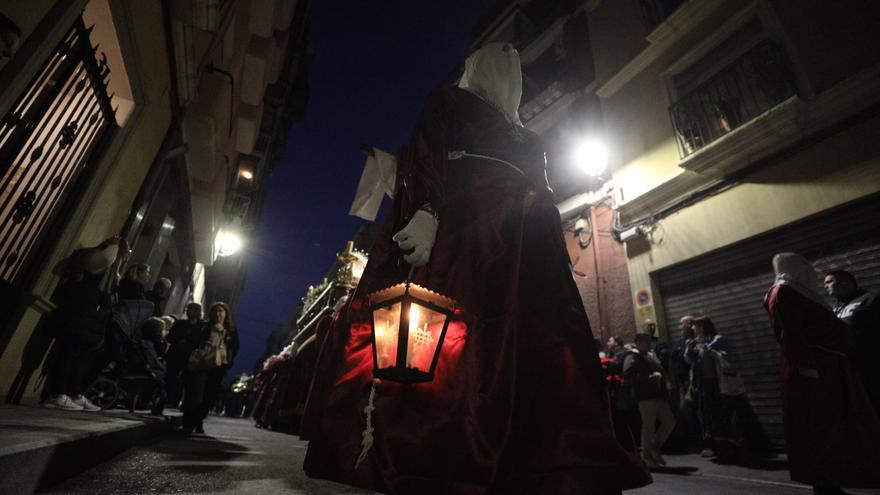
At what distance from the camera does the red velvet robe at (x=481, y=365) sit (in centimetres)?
123

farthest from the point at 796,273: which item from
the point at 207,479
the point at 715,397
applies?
the point at 207,479

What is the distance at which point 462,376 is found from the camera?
1.44 meters

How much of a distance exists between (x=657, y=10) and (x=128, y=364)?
12.7m

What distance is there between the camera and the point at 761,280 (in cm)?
623

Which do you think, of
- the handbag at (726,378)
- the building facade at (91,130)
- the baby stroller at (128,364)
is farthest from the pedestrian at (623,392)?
the building facade at (91,130)

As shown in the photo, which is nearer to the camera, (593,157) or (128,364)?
(128,364)

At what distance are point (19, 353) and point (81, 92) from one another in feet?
8.20

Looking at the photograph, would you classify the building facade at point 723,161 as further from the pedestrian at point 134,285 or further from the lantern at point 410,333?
the pedestrian at point 134,285

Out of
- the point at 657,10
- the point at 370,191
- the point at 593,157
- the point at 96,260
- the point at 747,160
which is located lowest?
the point at 96,260

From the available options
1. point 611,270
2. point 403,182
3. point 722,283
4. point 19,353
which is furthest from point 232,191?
point 722,283

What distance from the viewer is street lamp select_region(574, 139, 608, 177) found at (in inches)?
383

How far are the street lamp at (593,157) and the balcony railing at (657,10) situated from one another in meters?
2.98

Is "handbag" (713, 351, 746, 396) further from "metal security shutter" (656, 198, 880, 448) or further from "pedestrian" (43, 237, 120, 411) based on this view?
"pedestrian" (43, 237, 120, 411)

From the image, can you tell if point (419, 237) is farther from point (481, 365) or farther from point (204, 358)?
point (204, 358)
